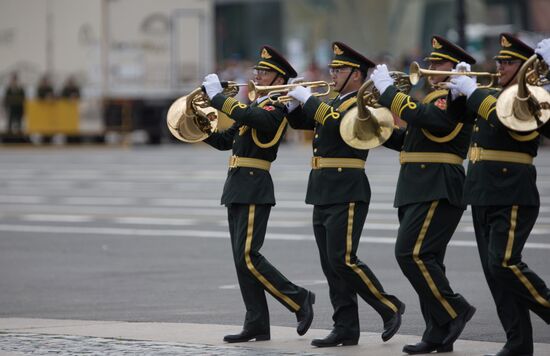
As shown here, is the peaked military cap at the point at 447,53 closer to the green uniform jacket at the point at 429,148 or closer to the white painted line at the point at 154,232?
the green uniform jacket at the point at 429,148

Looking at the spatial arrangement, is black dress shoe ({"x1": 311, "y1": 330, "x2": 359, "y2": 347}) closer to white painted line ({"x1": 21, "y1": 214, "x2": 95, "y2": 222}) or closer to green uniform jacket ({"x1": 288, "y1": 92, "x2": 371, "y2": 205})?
green uniform jacket ({"x1": 288, "y1": 92, "x2": 371, "y2": 205})

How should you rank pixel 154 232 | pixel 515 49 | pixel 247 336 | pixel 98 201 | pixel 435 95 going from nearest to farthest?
1. pixel 515 49
2. pixel 435 95
3. pixel 247 336
4. pixel 154 232
5. pixel 98 201

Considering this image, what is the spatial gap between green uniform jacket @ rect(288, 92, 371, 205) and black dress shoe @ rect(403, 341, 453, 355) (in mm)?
1119

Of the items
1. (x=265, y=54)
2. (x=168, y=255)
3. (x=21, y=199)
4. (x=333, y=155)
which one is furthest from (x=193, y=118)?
(x=21, y=199)

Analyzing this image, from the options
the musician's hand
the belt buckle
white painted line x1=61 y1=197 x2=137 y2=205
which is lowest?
white painted line x1=61 y1=197 x2=137 y2=205

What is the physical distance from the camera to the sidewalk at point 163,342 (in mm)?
9125

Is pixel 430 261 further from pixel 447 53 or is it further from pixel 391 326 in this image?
pixel 447 53

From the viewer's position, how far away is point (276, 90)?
9.84m

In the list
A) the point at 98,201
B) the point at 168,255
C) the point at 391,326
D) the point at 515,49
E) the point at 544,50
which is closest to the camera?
the point at 544,50

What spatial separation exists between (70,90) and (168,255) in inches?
916

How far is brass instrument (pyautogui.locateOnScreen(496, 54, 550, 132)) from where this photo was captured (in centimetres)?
834

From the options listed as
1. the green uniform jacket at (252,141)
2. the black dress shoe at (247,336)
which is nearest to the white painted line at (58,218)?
the green uniform jacket at (252,141)

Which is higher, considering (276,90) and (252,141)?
(276,90)

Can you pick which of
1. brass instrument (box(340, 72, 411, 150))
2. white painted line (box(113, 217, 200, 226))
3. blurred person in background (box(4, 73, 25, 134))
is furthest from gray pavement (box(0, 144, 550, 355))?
blurred person in background (box(4, 73, 25, 134))
